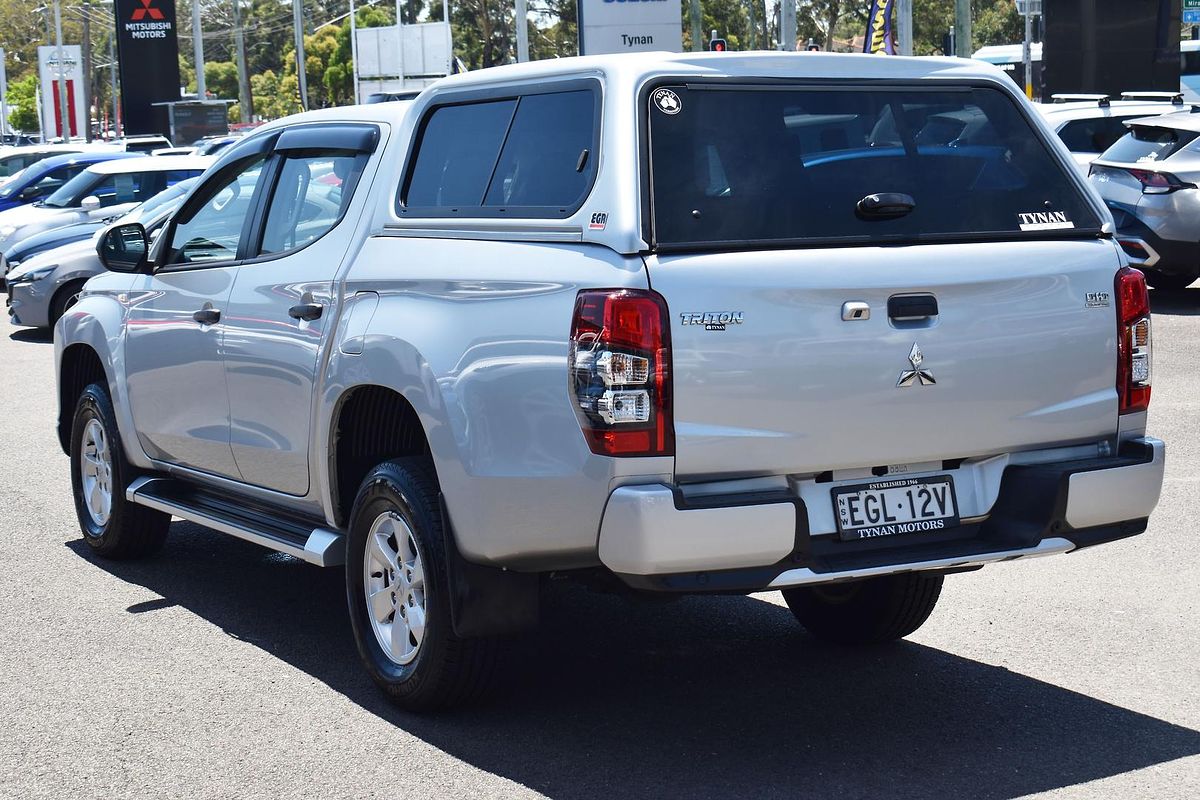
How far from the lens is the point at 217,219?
6602mm

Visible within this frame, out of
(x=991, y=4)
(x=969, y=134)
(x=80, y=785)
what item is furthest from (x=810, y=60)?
(x=991, y=4)

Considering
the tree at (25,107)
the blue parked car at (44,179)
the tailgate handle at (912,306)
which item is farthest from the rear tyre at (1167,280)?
the tree at (25,107)

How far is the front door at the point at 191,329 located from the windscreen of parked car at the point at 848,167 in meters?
2.33

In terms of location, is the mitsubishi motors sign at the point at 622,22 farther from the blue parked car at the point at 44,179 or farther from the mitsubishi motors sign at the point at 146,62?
the mitsubishi motors sign at the point at 146,62

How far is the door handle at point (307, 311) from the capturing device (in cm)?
556

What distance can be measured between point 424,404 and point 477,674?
0.86 meters

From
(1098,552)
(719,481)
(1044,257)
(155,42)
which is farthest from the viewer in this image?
(155,42)

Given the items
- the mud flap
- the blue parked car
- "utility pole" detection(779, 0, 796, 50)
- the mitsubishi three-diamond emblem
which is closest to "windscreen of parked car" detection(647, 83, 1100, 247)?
the mitsubishi three-diamond emblem

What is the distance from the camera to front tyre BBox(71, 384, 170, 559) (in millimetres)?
7281

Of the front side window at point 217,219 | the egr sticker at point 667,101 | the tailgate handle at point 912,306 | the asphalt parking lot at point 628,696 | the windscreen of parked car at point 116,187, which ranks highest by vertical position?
the egr sticker at point 667,101

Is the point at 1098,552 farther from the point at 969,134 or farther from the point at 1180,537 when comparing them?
the point at 969,134

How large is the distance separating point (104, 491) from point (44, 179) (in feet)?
58.6

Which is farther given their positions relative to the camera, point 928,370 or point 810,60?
point 810,60

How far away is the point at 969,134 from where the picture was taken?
507 centimetres
